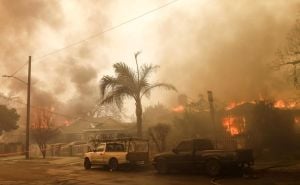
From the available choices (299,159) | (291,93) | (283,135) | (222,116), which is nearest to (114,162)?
(299,159)

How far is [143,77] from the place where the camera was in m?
25.8

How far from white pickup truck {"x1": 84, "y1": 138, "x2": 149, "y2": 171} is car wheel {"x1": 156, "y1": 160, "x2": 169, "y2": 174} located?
226 centimetres

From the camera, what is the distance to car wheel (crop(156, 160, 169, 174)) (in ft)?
57.3

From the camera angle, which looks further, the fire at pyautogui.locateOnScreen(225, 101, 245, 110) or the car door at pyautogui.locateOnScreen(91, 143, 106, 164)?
the fire at pyautogui.locateOnScreen(225, 101, 245, 110)

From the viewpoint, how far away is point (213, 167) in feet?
50.1

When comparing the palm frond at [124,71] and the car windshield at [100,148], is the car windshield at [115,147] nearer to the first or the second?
the car windshield at [100,148]

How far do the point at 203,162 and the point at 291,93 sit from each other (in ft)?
65.7

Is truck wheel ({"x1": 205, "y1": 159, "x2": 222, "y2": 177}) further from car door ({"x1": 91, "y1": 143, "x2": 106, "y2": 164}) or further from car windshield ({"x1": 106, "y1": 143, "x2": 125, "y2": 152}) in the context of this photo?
car door ({"x1": 91, "y1": 143, "x2": 106, "y2": 164})

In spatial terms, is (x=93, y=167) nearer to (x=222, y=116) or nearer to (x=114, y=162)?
(x=114, y=162)

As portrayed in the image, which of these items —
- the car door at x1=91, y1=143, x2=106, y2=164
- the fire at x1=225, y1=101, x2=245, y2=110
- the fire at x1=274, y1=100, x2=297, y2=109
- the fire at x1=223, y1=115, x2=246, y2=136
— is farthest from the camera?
the fire at x1=225, y1=101, x2=245, y2=110

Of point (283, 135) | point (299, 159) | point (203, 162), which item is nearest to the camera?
point (203, 162)

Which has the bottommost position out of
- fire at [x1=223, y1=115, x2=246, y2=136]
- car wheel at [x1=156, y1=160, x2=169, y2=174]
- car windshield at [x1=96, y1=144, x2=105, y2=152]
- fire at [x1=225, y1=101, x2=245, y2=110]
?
car wheel at [x1=156, y1=160, x2=169, y2=174]

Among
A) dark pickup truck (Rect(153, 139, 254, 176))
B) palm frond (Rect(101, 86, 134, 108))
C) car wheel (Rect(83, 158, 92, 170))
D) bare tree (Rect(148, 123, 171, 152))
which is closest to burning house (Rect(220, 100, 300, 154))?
bare tree (Rect(148, 123, 171, 152))

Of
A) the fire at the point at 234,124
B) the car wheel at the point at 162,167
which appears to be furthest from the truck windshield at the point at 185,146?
the fire at the point at 234,124
